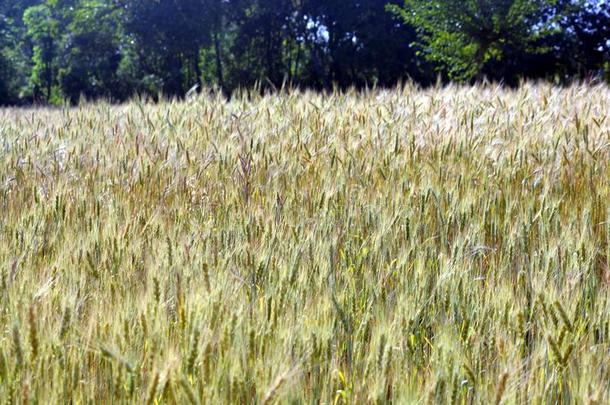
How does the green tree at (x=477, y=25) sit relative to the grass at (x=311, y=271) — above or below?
above

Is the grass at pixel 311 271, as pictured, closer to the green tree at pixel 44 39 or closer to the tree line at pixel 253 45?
the tree line at pixel 253 45

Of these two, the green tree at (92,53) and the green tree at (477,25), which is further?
the green tree at (92,53)

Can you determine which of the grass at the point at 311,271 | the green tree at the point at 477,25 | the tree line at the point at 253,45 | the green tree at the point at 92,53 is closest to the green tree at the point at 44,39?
the tree line at the point at 253,45

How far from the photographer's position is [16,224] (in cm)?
213

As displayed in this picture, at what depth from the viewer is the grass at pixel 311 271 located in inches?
46.5

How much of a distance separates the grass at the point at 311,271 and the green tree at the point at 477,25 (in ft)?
46.0

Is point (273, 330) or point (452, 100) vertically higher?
point (452, 100)

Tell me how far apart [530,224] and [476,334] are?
87cm

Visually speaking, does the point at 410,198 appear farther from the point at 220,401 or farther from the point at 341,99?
the point at 341,99

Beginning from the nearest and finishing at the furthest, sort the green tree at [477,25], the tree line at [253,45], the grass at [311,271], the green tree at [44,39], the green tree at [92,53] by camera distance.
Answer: the grass at [311,271] → the green tree at [477,25] → the tree line at [253,45] → the green tree at [92,53] → the green tree at [44,39]

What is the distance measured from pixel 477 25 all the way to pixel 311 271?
1648 centimetres

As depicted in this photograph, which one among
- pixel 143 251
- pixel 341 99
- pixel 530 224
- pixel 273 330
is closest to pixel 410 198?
pixel 530 224

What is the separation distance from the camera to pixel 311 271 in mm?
1682

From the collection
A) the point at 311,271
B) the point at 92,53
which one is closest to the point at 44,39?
the point at 92,53
